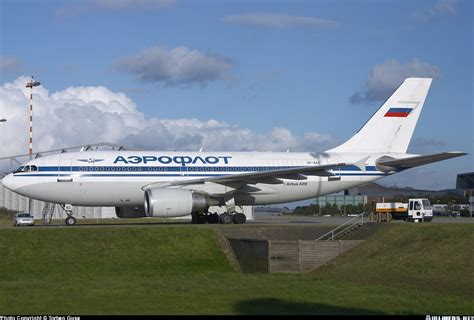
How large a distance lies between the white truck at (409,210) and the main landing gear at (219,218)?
1520 cm

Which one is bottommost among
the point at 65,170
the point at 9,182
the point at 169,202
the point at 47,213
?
the point at 47,213

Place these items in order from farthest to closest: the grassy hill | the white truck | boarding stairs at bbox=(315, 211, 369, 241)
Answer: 1. the white truck
2. boarding stairs at bbox=(315, 211, 369, 241)
3. the grassy hill

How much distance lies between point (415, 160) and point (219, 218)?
1132 centimetres

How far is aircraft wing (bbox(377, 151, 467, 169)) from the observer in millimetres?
40497

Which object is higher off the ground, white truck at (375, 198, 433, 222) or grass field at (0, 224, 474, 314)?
white truck at (375, 198, 433, 222)

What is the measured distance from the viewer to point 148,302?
20.8 m

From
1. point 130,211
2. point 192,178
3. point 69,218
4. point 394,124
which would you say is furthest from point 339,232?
point 69,218

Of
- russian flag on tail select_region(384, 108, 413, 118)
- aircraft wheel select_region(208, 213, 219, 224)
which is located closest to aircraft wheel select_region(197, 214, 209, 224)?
aircraft wheel select_region(208, 213, 219, 224)

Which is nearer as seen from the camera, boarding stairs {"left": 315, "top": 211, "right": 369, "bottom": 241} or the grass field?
the grass field

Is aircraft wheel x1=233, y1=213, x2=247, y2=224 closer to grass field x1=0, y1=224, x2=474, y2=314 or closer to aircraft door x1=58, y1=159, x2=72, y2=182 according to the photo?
grass field x1=0, y1=224, x2=474, y2=314

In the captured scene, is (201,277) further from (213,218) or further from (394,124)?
(394,124)

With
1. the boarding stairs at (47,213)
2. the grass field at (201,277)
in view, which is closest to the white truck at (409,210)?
the grass field at (201,277)

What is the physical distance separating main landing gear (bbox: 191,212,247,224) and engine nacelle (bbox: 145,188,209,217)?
8.42ft

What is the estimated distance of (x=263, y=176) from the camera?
40.2 m
